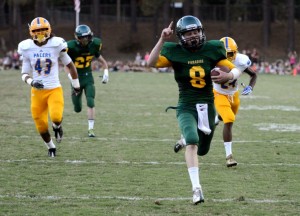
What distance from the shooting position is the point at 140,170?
27.7 ft

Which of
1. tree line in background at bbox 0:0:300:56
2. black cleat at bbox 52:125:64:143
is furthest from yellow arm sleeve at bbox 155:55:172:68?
tree line in background at bbox 0:0:300:56

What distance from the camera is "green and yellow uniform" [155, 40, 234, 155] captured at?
699cm

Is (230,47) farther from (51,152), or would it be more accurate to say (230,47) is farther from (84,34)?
(84,34)

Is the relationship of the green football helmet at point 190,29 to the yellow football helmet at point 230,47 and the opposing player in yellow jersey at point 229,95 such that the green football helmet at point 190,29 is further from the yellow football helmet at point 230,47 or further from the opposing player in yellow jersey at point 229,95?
the yellow football helmet at point 230,47

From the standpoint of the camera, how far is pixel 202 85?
713 cm

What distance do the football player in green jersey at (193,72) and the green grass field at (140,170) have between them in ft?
1.97

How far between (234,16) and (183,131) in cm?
5321

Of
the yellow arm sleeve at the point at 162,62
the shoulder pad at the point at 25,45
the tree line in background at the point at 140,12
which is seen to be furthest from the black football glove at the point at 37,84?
the tree line in background at the point at 140,12

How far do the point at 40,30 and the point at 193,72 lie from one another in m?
2.74

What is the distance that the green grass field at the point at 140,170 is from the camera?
6.51 metres

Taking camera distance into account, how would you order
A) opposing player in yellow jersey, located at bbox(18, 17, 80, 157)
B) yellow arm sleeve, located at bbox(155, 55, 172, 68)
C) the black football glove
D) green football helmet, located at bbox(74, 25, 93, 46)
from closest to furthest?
yellow arm sleeve, located at bbox(155, 55, 172, 68) → the black football glove → opposing player in yellow jersey, located at bbox(18, 17, 80, 157) → green football helmet, located at bbox(74, 25, 93, 46)

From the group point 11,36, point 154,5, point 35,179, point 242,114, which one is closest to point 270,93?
point 242,114

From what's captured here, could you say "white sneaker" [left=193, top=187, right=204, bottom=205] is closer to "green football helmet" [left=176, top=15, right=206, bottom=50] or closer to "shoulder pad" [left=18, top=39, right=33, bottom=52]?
"green football helmet" [left=176, top=15, right=206, bottom=50]

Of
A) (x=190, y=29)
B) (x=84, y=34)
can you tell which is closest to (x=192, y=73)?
(x=190, y=29)
